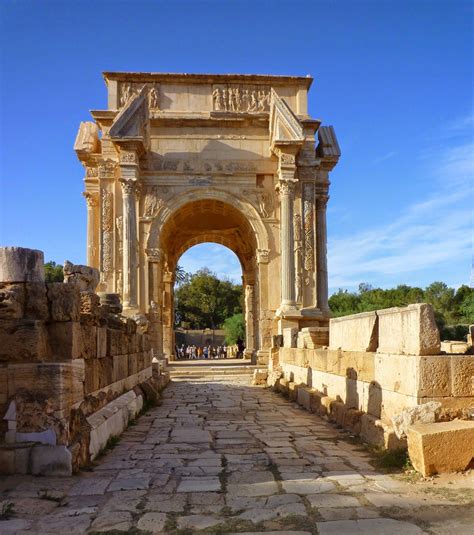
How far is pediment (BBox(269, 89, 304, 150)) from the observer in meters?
17.5

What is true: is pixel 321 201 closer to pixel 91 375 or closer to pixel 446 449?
pixel 91 375

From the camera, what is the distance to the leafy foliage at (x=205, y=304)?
176ft

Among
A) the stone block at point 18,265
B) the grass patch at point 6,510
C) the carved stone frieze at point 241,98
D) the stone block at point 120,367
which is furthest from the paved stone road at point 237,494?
the carved stone frieze at point 241,98

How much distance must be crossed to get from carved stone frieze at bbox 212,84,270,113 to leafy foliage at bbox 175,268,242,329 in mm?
35826

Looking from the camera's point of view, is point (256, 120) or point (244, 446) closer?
point (244, 446)

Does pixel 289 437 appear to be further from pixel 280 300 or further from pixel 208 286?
pixel 208 286

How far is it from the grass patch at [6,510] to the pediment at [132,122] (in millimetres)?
13936

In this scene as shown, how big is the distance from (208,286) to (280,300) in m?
36.0

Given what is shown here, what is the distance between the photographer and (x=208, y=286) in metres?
54.0

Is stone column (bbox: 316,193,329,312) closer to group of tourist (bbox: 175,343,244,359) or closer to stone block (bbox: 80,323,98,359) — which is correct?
stone block (bbox: 80,323,98,359)

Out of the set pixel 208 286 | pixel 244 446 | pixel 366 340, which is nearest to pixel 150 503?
pixel 244 446

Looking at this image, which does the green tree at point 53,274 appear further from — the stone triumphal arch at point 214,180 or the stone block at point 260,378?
the stone block at point 260,378

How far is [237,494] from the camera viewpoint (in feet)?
15.3

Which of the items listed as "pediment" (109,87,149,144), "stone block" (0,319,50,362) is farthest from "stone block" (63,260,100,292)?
"pediment" (109,87,149,144)
